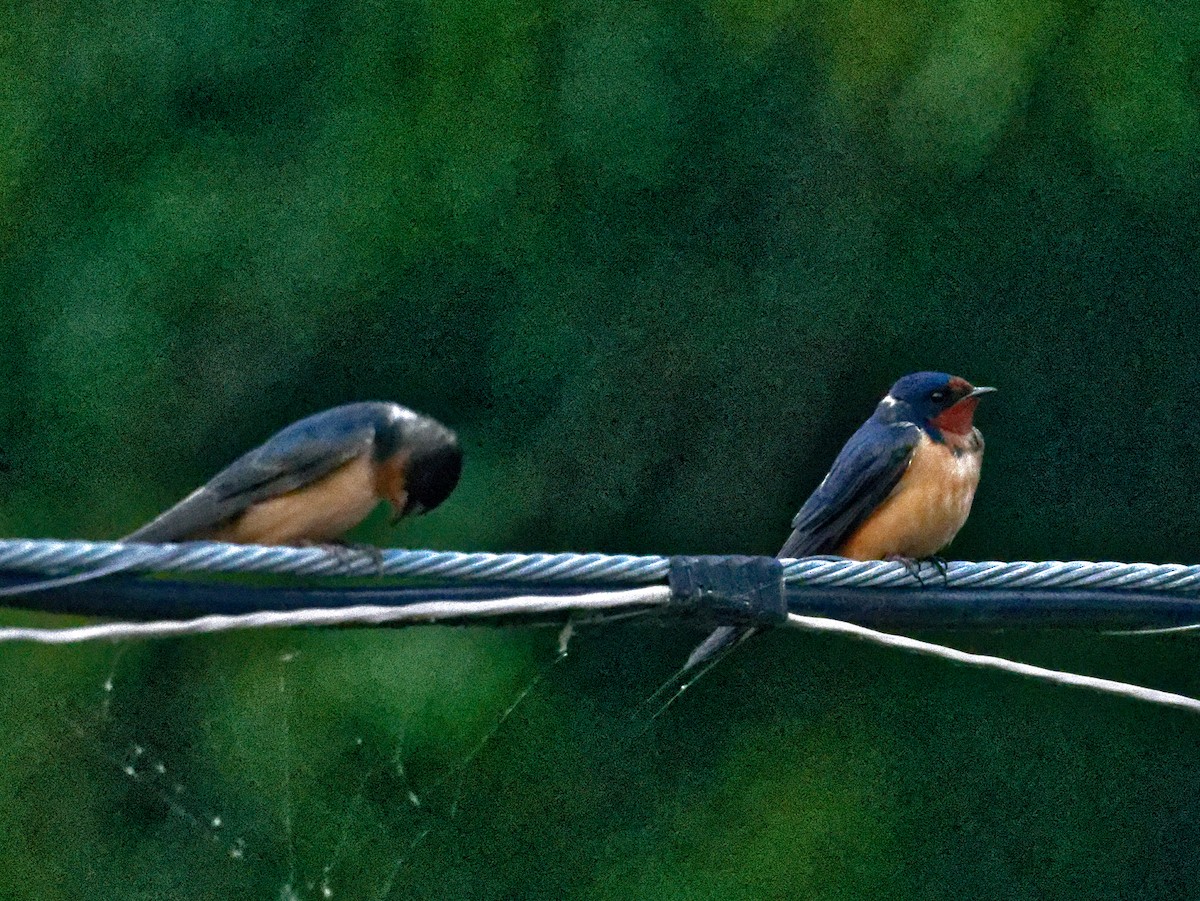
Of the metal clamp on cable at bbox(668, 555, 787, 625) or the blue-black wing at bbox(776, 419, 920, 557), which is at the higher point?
the metal clamp on cable at bbox(668, 555, 787, 625)

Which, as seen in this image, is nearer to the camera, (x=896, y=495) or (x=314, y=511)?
(x=314, y=511)

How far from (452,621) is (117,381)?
6.31m

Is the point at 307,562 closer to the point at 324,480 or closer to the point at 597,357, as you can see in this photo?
the point at 324,480

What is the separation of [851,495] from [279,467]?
54.4 inches

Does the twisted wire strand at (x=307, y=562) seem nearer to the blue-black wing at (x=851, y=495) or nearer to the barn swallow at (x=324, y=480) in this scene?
the barn swallow at (x=324, y=480)

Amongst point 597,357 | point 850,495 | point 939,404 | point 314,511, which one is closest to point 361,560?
point 314,511

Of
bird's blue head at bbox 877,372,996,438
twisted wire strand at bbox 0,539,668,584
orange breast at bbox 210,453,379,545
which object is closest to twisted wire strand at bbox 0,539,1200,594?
twisted wire strand at bbox 0,539,668,584

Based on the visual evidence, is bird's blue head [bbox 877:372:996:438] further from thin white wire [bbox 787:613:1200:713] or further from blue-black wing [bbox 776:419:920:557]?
thin white wire [bbox 787:613:1200:713]

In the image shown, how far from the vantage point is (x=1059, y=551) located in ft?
31.0

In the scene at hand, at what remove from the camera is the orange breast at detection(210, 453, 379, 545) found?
4.72 m

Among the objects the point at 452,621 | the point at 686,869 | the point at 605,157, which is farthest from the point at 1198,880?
the point at 452,621

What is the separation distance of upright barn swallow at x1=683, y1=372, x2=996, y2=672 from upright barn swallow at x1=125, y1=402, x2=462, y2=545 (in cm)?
90

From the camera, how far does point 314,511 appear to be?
4816mm

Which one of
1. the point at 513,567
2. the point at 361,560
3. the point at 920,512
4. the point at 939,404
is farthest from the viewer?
the point at 939,404
